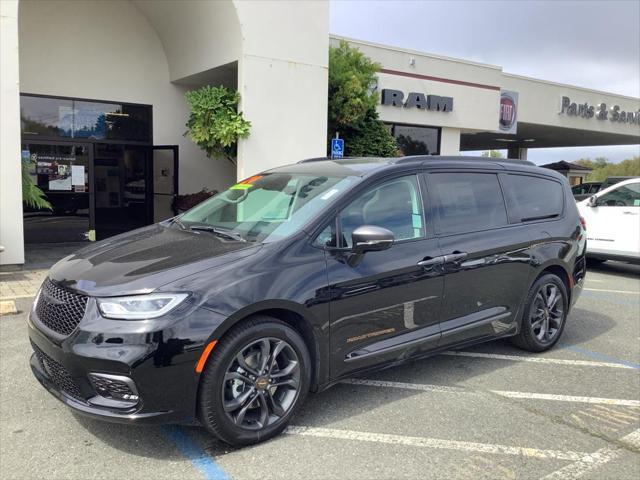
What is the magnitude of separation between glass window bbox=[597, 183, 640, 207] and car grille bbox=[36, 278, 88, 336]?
988 cm

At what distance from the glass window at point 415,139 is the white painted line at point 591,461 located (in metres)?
13.0

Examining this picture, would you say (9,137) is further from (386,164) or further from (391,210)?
(391,210)

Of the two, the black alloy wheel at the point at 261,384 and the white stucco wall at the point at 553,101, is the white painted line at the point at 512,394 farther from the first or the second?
the white stucco wall at the point at 553,101

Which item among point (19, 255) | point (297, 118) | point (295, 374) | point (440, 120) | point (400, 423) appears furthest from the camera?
point (440, 120)

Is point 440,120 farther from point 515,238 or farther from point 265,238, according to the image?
point 265,238

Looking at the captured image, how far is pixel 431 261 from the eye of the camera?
13.8 ft

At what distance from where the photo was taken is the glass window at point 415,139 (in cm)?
1648

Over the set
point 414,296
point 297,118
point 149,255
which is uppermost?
point 297,118

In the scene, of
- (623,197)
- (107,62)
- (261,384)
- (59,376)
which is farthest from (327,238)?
(107,62)

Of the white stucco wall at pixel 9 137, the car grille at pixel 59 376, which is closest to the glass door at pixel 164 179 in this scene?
the white stucco wall at pixel 9 137

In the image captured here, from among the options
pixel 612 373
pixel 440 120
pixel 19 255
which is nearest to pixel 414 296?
pixel 612 373

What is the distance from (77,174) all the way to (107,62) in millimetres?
2536

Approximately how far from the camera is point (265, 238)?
3664mm

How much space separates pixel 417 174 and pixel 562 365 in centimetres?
233
